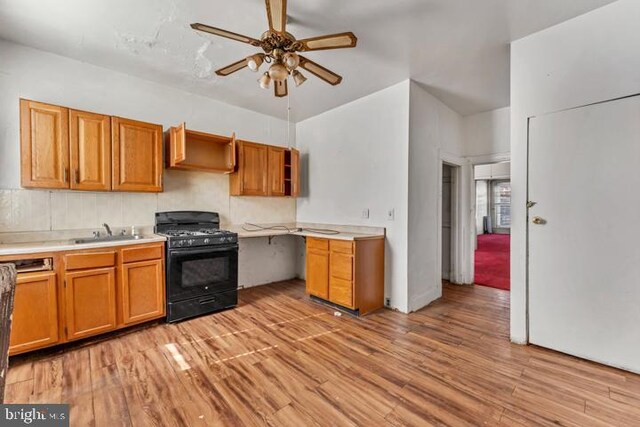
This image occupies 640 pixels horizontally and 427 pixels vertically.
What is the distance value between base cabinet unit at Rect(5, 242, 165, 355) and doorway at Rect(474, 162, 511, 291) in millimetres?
4619

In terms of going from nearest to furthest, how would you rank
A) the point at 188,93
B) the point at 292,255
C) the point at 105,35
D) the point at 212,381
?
the point at 212,381 < the point at 105,35 < the point at 188,93 < the point at 292,255

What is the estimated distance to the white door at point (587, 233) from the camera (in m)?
2.02

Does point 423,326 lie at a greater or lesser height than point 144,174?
lesser

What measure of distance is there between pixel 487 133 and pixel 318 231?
Answer: 2.96m

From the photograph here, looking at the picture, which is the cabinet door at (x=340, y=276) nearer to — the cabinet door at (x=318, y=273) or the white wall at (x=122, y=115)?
the cabinet door at (x=318, y=273)

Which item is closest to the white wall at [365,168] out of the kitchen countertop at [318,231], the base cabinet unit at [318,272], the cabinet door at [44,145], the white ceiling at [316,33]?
the kitchen countertop at [318,231]

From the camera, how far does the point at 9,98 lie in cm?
251

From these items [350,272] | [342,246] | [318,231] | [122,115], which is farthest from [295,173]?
[122,115]

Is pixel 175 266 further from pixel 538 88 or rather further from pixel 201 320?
pixel 538 88

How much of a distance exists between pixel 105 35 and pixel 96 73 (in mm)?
738

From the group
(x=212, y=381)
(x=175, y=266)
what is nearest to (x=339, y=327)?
(x=212, y=381)

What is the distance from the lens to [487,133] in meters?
4.17

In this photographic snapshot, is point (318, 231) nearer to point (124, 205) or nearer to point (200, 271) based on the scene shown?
point (200, 271)

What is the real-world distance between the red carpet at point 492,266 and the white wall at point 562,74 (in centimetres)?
182
